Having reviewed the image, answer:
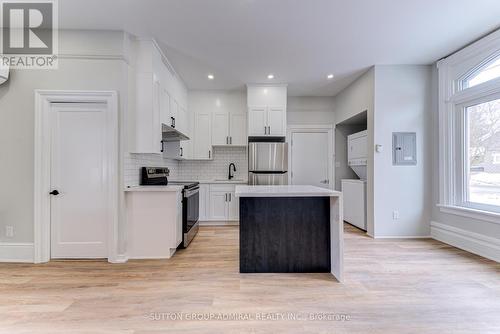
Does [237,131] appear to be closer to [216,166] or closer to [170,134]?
[216,166]

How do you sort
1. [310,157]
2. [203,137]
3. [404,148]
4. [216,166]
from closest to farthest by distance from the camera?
[404,148]
[203,137]
[216,166]
[310,157]

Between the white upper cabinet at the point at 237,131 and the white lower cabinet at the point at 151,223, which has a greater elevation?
the white upper cabinet at the point at 237,131

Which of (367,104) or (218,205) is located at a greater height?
(367,104)

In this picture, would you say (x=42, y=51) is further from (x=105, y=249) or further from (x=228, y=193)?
(x=228, y=193)

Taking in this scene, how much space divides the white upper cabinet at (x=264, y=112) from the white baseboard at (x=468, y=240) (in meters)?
3.01

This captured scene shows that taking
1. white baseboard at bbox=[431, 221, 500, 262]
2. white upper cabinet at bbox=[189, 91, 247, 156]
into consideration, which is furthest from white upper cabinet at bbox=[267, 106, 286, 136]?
white baseboard at bbox=[431, 221, 500, 262]

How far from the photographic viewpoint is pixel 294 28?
2.99 metres

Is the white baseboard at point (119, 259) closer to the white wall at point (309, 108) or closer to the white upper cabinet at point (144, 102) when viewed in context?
the white upper cabinet at point (144, 102)

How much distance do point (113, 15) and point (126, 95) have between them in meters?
0.85

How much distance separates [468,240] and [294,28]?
3599 millimetres

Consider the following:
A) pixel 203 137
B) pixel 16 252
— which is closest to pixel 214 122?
pixel 203 137

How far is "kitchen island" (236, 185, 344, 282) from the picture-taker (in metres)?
2.73

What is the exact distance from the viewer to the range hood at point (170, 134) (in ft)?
12.5

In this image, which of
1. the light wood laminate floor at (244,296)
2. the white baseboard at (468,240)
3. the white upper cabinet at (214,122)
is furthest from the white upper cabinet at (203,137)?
the white baseboard at (468,240)
